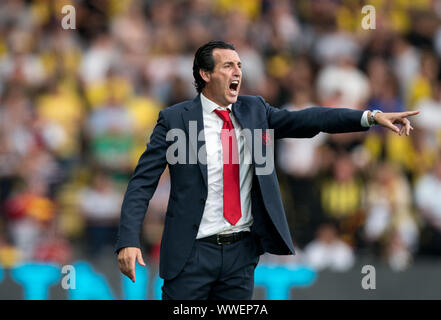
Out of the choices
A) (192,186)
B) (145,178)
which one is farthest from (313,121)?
(145,178)

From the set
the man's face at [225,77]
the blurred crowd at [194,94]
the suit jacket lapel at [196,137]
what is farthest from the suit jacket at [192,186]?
the blurred crowd at [194,94]

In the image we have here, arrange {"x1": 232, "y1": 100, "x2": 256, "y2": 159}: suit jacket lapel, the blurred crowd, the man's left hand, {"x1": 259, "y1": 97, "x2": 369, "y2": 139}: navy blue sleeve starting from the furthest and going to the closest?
the blurred crowd → {"x1": 232, "y1": 100, "x2": 256, "y2": 159}: suit jacket lapel → {"x1": 259, "y1": 97, "x2": 369, "y2": 139}: navy blue sleeve → the man's left hand

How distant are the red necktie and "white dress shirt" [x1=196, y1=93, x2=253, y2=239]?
2cm

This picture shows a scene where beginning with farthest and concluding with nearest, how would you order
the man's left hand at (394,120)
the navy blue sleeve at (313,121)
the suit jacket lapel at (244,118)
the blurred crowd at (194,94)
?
the blurred crowd at (194,94), the suit jacket lapel at (244,118), the navy blue sleeve at (313,121), the man's left hand at (394,120)

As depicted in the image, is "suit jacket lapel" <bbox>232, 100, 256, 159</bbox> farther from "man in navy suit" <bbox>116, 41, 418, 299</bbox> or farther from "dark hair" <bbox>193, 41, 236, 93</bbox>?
"dark hair" <bbox>193, 41, 236, 93</bbox>

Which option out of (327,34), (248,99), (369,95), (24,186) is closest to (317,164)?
(369,95)

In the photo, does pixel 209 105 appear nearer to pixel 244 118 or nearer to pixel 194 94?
pixel 244 118

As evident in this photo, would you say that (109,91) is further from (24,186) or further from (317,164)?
(317,164)

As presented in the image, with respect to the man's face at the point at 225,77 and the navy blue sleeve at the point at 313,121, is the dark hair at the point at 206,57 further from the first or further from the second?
the navy blue sleeve at the point at 313,121

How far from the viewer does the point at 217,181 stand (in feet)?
15.4

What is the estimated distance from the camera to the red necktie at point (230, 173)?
15.3ft

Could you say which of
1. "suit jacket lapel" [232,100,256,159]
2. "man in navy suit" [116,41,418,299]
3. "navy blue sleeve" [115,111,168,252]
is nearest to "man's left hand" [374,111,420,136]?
"man in navy suit" [116,41,418,299]

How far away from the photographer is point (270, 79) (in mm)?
10445

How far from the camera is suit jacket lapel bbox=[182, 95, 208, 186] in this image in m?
4.65
